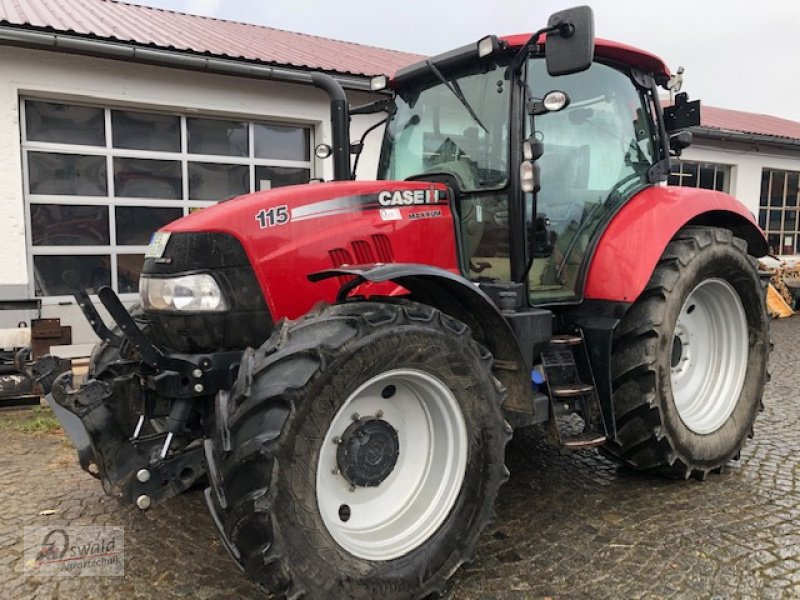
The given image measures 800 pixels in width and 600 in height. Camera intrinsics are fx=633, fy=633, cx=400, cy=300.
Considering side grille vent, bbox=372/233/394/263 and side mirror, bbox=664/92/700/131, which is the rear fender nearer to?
side grille vent, bbox=372/233/394/263

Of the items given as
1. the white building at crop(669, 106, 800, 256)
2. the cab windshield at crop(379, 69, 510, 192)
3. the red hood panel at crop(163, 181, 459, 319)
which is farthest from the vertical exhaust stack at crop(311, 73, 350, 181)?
the white building at crop(669, 106, 800, 256)

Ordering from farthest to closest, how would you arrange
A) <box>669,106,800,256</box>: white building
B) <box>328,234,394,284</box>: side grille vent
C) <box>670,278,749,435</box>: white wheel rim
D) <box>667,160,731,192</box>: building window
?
<box>667,160,731,192</box>: building window < <box>669,106,800,256</box>: white building < <box>670,278,749,435</box>: white wheel rim < <box>328,234,394,284</box>: side grille vent

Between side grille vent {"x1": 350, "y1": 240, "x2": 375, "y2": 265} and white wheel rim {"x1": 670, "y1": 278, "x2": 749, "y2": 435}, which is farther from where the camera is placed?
white wheel rim {"x1": 670, "y1": 278, "x2": 749, "y2": 435}

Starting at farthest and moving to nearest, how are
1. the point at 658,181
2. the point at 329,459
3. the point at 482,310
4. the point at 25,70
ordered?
the point at 25,70
the point at 658,181
the point at 482,310
the point at 329,459

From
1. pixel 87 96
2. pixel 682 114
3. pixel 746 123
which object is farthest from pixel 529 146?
pixel 746 123

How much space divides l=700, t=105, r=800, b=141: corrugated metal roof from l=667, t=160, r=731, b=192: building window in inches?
30.6

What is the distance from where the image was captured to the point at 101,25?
713 centimetres

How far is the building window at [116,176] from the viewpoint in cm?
683

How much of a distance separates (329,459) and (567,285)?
5.68 ft

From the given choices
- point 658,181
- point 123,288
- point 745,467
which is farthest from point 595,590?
point 123,288

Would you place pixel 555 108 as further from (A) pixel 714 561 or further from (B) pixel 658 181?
(A) pixel 714 561

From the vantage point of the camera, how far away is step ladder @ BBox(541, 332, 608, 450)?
3.08 meters

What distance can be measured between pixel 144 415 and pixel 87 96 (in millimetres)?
5180

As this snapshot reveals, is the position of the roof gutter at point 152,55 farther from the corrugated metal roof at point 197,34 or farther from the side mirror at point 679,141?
the side mirror at point 679,141
